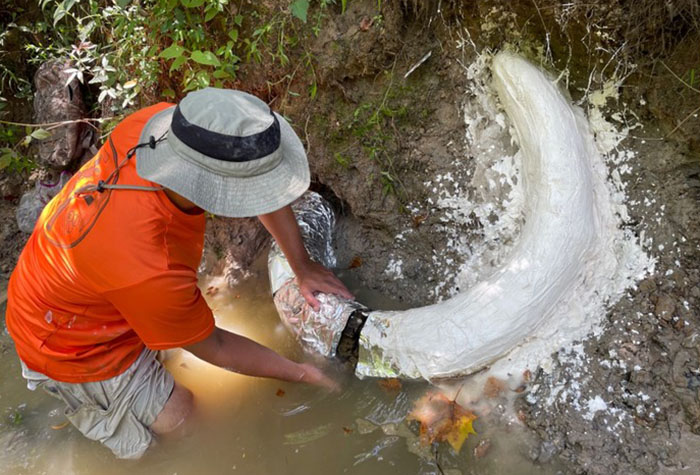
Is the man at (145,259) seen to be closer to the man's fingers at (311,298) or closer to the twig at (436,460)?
the man's fingers at (311,298)

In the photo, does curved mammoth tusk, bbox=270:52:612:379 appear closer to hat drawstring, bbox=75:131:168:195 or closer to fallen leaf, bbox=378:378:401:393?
fallen leaf, bbox=378:378:401:393

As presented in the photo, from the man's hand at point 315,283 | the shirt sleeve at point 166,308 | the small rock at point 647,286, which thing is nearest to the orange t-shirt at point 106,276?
the shirt sleeve at point 166,308

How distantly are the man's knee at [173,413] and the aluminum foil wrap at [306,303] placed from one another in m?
0.60

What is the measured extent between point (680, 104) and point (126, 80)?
2946 millimetres

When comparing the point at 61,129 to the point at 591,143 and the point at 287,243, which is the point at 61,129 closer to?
the point at 287,243

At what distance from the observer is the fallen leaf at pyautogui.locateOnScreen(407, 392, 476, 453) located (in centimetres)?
210

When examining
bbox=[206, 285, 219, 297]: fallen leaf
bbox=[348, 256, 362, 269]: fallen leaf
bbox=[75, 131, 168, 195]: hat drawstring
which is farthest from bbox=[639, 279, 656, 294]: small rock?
bbox=[206, 285, 219, 297]: fallen leaf

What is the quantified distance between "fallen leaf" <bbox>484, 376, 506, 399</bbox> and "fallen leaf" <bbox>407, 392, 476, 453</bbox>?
113mm

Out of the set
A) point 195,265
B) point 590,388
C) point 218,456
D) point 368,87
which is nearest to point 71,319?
point 195,265

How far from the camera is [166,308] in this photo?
1648mm

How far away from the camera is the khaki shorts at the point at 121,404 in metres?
2.22

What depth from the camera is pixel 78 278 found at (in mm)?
1759

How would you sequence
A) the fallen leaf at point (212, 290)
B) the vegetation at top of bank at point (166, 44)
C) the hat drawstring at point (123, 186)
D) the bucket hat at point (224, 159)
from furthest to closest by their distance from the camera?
1. the fallen leaf at point (212, 290)
2. the vegetation at top of bank at point (166, 44)
3. the hat drawstring at point (123, 186)
4. the bucket hat at point (224, 159)

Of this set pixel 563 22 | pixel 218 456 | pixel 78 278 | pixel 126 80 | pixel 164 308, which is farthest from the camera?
pixel 126 80
